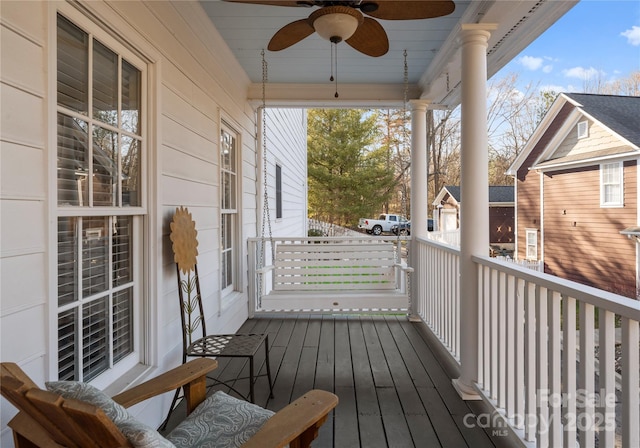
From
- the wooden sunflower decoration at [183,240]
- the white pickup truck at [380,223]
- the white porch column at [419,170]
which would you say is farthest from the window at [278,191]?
the white pickup truck at [380,223]

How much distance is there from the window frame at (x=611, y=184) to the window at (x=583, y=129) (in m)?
0.45

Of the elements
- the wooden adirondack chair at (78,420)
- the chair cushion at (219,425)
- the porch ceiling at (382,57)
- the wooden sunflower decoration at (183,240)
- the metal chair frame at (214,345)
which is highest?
the porch ceiling at (382,57)

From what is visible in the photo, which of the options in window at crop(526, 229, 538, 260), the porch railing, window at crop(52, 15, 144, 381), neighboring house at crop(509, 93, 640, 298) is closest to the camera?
the porch railing

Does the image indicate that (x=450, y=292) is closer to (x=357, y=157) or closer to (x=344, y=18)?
(x=344, y=18)

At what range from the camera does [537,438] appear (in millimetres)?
1646

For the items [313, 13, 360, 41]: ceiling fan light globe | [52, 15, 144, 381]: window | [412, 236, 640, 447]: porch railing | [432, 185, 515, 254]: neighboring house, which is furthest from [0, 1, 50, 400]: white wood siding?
[432, 185, 515, 254]: neighboring house

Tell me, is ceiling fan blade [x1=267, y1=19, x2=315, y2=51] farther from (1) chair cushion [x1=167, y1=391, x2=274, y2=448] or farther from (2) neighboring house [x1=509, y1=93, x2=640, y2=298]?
(2) neighboring house [x1=509, y1=93, x2=640, y2=298]

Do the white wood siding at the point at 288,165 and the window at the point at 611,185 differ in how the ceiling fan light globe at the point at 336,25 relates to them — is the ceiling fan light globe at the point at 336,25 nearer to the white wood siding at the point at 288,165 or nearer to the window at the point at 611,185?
the window at the point at 611,185

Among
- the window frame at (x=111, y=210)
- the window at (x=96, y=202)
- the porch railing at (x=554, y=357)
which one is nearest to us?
the porch railing at (x=554, y=357)

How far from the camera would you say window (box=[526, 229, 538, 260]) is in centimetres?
847

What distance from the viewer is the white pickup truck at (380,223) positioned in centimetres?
1481

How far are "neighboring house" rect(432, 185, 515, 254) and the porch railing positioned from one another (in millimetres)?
7575

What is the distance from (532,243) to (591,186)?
5.31 m

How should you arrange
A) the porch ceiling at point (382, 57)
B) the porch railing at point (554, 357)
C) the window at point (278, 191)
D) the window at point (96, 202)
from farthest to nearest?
the window at point (278, 191) < the porch ceiling at point (382, 57) < the window at point (96, 202) < the porch railing at point (554, 357)
